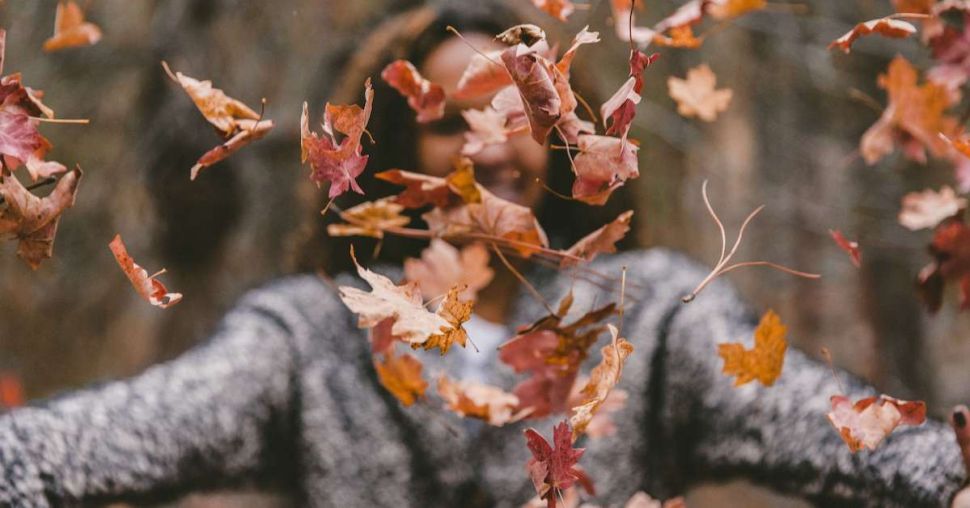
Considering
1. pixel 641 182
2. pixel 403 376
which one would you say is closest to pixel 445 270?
pixel 403 376

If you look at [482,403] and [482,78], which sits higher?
[482,78]

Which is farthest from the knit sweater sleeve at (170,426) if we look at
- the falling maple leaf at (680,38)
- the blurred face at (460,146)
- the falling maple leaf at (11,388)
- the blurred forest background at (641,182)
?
the falling maple leaf at (11,388)

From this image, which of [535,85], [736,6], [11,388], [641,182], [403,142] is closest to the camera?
[535,85]

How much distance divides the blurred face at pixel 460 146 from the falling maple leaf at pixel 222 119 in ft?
1.41

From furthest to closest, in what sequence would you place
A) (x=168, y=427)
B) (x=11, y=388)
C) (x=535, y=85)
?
1. (x=11, y=388)
2. (x=168, y=427)
3. (x=535, y=85)

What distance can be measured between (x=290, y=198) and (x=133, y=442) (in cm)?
127

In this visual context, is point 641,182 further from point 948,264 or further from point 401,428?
point 948,264

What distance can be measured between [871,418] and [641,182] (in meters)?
1.26

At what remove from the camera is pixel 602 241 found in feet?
1.77

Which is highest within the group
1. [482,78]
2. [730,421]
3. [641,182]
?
[482,78]

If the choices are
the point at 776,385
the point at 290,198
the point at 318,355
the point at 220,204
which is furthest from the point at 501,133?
the point at 290,198

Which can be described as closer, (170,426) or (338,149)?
(338,149)

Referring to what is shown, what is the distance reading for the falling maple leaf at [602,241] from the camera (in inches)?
20.9

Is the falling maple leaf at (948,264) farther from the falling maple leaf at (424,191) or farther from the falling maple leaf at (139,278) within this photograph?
the falling maple leaf at (139,278)
